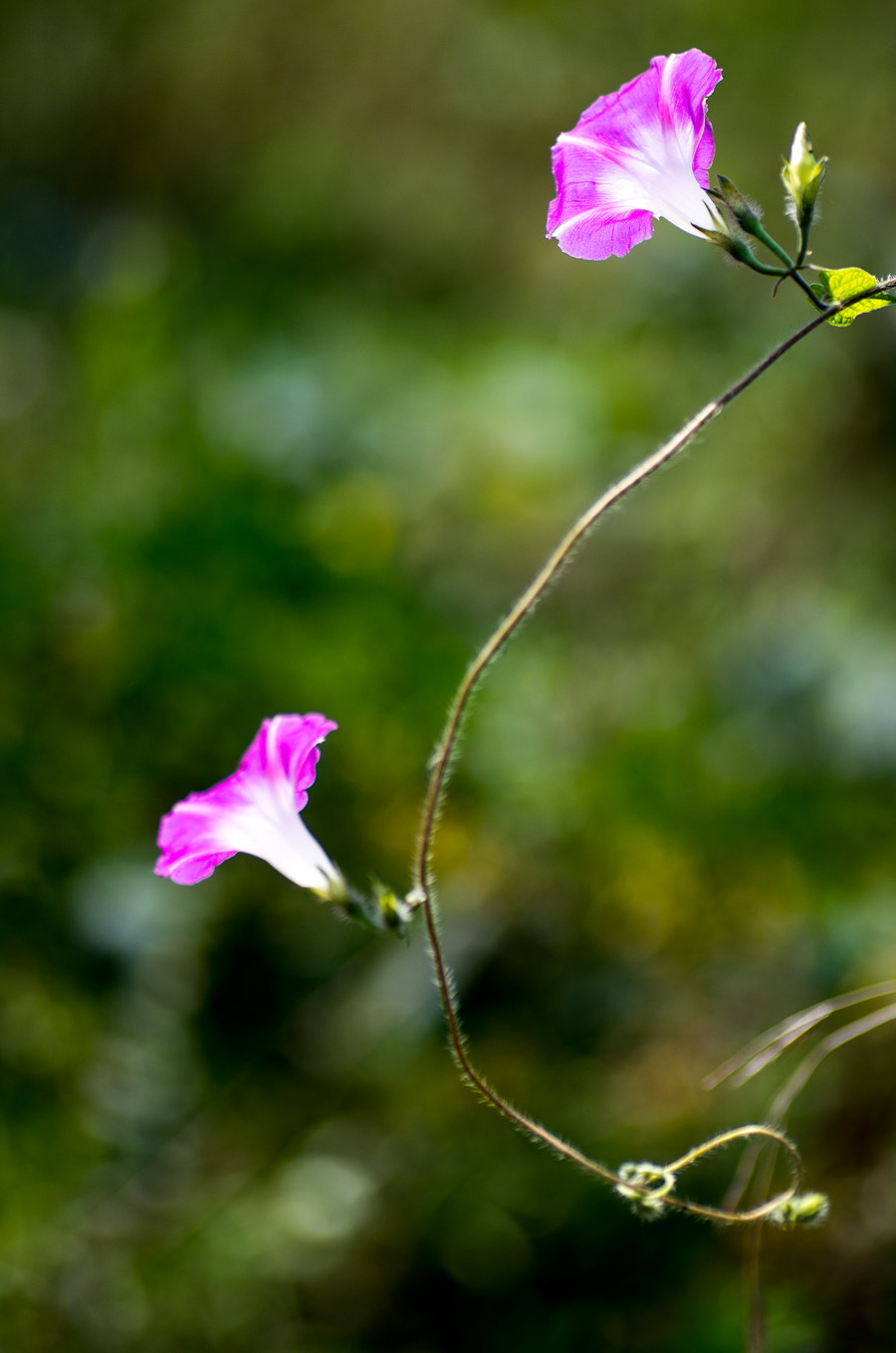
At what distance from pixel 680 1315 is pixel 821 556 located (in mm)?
2079

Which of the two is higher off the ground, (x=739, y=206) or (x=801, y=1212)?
(x=739, y=206)

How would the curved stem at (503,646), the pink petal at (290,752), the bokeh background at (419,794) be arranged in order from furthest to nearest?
the bokeh background at (419,794) → the pink petal at (290,752) → the curved stem at (503,646)

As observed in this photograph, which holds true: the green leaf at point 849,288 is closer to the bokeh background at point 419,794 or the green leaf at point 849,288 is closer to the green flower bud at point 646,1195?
the green flower bud at point 646,1195

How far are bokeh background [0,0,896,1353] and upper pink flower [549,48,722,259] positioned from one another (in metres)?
1.20

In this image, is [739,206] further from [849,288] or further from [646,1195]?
[646,1195]

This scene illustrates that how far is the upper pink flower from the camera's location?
0.70 m

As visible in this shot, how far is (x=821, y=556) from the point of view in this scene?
300cm

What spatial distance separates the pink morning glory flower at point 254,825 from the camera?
0.78 m

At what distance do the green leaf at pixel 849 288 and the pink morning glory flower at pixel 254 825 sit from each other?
1.44 feet

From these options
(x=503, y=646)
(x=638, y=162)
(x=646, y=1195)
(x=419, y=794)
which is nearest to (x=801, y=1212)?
(x=646, y=1195)

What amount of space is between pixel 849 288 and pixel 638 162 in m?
0.16

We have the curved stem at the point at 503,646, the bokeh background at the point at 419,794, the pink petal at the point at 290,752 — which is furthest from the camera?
the bokeh background at the point at 419,794

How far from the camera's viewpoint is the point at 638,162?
2.39ft

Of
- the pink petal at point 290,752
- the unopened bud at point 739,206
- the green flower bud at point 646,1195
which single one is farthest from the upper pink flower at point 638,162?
the green flower bud at point 646,1195
